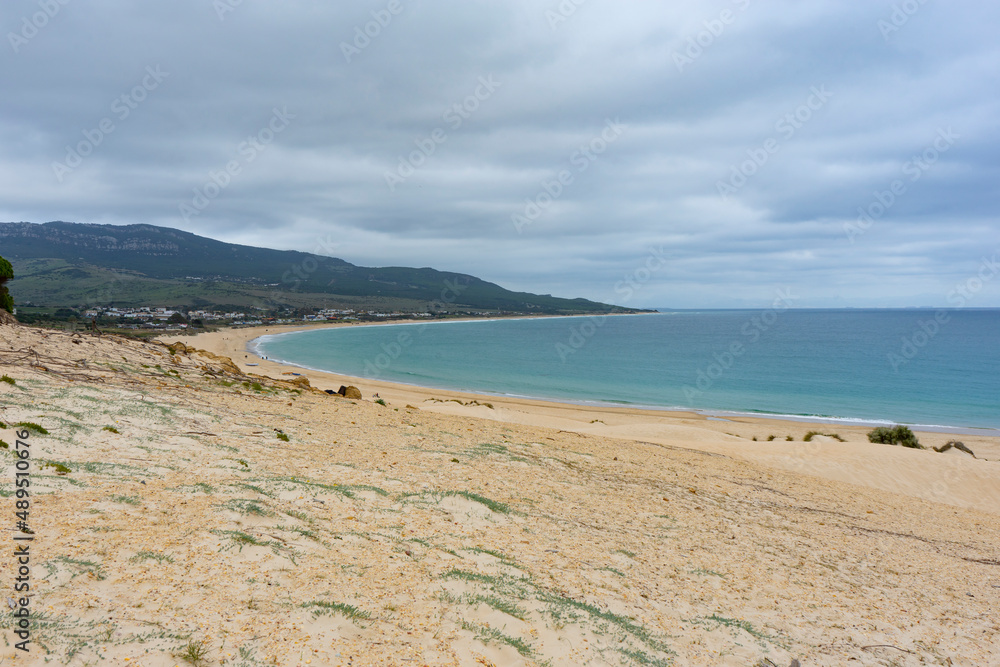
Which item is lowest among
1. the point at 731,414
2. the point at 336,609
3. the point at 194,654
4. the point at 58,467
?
the point at 731,414

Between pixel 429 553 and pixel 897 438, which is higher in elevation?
pixel 429 553

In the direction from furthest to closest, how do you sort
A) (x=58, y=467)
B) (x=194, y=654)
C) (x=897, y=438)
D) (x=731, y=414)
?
1. (x=731, y=414)
2. (x=897, y=438)
3. (x=58, y=467)
4. (x=194, y=654)

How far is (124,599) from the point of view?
4.10 m

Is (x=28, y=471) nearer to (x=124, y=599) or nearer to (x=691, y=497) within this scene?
(x=124, y=599)

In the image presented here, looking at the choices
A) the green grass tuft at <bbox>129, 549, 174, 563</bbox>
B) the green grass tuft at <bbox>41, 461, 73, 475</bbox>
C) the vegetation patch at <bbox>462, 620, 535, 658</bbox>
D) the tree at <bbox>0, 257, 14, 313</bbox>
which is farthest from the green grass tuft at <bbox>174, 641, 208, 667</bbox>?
the tree at <bbox>0, 257, 14, 313</bbox>

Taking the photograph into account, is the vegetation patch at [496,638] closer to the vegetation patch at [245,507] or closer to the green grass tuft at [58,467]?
the vegetation patch at [245,507]

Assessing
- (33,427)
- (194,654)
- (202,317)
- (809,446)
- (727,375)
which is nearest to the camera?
(194,654)

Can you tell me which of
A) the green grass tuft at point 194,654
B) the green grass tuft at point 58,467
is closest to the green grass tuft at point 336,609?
the green grass tuft at point 194,654

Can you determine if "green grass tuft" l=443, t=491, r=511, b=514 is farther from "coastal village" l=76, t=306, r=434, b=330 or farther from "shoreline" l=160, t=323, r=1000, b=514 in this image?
"coastal village" l=76, t=306, r=434, b=330

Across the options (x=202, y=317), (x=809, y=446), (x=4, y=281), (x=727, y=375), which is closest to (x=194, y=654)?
(x=809, y=446)

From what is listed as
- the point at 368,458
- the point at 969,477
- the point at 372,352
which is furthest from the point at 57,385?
the point at 372,352

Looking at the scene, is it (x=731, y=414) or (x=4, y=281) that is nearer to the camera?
(x=4, y=281)

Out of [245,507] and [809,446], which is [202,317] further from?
[245,507]

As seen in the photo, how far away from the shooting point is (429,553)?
6.15 m
